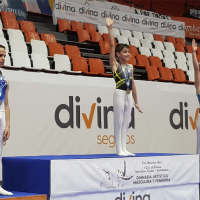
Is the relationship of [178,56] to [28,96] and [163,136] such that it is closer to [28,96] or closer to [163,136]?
[163,136]

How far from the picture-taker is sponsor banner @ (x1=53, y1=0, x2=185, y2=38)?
1132cm

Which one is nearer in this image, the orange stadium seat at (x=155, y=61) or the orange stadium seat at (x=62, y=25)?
the orange stadium seat at (x=155, y=61)

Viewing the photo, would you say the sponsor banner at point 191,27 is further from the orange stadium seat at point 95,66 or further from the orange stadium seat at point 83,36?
the orange stadium seat at point 95,66

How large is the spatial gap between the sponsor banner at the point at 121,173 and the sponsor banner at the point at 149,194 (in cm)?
6

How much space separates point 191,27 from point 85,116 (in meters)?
8.52

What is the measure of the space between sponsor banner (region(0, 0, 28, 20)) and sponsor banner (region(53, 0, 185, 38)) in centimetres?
85

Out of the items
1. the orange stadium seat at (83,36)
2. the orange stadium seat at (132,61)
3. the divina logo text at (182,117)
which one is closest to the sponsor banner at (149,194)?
the divina logo text at (182,117)

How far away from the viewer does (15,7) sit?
11.0 meters

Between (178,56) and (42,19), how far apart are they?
3.95 m

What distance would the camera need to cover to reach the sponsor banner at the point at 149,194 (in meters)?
4.69

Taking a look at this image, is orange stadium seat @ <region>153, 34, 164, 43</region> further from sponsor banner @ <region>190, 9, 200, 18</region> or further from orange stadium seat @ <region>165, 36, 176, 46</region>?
sponsor banner @ <region>190, 9, 200, 18</region>

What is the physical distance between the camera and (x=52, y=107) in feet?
23.5

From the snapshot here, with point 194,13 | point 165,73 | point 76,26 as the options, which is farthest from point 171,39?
point 194,13

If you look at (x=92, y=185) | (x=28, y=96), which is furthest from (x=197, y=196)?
(x=28, y=96)
